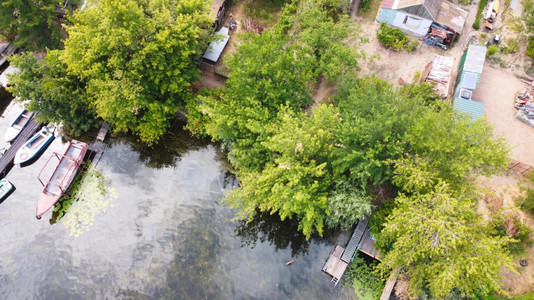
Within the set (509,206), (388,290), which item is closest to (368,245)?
(388,290)

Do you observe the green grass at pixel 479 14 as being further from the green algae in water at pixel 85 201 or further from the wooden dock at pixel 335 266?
the green algae in water at pixel 85 201

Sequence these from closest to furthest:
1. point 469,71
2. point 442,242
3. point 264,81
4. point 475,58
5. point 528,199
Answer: point 442,242 < point 264,81 < point 528,199 < point 469,71 < point 475,58

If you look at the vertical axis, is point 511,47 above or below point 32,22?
above

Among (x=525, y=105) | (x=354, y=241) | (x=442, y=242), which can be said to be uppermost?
(x=525, y=105)

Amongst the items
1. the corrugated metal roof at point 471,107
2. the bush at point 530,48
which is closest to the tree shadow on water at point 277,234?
the corrugated metal roof at point 471,107

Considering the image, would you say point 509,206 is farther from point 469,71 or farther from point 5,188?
point 5,188

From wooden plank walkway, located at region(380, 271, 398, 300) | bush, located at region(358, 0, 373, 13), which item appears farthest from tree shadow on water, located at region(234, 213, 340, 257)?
bush, located at region(358, 0, 373, 13)

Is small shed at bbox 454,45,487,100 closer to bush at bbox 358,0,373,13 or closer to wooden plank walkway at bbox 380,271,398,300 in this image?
bush at bbox 358,0,373,13
